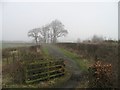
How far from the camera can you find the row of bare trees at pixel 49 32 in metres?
4.58

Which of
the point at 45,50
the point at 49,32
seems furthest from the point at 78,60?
the point at 49,32

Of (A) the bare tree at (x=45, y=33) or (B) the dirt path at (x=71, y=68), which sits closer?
(A) the bare tree at (x=45, y=33)

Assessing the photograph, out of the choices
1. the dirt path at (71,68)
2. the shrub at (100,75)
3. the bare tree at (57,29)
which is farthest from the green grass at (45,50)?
the shrub at (100,75)

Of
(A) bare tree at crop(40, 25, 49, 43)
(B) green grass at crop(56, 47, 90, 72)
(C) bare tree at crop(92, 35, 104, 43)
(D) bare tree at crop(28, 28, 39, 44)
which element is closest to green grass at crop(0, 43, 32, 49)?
(D) bare tree at crop(28, 28, 39, 44)

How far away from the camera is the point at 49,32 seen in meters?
4.56

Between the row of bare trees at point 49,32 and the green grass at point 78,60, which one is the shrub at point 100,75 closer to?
the green grass at point 78,60

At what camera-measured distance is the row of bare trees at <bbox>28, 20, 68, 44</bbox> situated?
458cm

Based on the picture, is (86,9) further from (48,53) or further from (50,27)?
(48,53)

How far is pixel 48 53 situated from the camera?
4801mm

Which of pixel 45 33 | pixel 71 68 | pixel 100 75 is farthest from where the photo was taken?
pixel 71 68

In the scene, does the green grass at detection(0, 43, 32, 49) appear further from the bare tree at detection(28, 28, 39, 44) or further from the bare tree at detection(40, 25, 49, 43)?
the bare tree at detection(40, 25, 49, 43)

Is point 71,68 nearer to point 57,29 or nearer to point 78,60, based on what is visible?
point 78,60

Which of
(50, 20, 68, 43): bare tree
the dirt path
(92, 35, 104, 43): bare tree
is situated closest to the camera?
(50, 20, 68, 43): bare tree

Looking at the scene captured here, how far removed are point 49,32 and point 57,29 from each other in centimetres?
19
